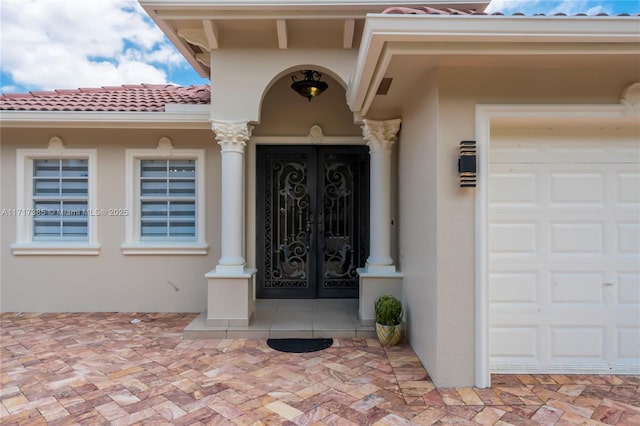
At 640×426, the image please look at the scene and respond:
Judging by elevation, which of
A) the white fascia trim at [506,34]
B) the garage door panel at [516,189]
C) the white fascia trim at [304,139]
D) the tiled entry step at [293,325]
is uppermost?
the white fascia trim at [506,34]

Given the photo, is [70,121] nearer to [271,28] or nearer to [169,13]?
[169,13]

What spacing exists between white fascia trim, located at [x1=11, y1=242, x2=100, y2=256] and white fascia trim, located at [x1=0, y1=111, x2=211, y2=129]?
2.00 metres

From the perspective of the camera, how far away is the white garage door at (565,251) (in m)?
3.52

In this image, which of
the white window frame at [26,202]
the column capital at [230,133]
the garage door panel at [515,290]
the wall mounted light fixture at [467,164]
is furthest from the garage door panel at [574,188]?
the white window frame at [26,202]

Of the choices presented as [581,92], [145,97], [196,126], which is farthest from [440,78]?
[145,97]

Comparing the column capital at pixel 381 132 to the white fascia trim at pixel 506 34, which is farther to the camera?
the column capital at pixel 381 132

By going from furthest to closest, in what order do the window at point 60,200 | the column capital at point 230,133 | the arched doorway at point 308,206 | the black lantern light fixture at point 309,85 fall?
the arched doorway at point 308,206 < the window at point 60,200 < the black lantern light fixture at point 309,85 < the column capital at point 230,133

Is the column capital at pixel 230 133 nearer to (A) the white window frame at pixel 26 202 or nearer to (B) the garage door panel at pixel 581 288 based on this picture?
(A) the white window frame at pixel 26 202

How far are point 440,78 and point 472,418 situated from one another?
2.98 meters

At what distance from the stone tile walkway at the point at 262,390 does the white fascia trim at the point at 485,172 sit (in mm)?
404

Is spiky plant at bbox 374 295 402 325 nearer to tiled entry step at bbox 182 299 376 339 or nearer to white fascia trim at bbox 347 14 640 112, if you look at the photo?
tiled entry step at bbox 182 299 376 339

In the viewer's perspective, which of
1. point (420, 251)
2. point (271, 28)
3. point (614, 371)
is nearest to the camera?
point (614, 371)

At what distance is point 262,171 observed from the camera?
616 cm

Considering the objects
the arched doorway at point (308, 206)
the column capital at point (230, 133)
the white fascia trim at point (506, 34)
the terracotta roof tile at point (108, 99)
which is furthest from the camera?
the arched doorway at point (308, 206)
